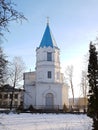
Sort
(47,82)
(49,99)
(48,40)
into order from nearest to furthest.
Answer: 1. (49,99)
2. (47,82)
3. (48,40)

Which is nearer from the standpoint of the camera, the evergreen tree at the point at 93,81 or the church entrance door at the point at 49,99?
the evergreen tree at the point at 93,81

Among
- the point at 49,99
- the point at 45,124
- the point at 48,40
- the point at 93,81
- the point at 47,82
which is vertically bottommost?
the point at 45,124

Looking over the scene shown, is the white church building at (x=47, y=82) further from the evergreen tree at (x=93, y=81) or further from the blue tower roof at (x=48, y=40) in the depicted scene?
the evergreen tree at (x=93, y=81)

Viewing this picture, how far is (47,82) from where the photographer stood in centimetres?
5219

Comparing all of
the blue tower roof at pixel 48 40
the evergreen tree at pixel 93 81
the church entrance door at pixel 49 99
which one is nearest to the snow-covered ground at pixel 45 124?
the evergreen tree at pixel 93 81

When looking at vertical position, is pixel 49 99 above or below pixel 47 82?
below

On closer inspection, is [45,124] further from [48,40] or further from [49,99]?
[48,40]

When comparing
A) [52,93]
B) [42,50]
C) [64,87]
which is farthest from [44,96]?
[42,50]

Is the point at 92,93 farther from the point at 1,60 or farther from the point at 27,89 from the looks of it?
the point at 27,89

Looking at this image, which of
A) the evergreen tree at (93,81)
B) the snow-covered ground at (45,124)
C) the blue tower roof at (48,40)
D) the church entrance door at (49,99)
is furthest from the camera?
the blue tower roof at (48,40)

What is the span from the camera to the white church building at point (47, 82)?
51.2 meters

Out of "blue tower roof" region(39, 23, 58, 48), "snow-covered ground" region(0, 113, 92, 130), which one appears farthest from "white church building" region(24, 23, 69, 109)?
"snow-covered ground" region(0, 113, 92, 130)

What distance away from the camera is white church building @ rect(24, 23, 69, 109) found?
51.2 m

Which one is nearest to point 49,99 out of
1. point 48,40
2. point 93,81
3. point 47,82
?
point 47,82
